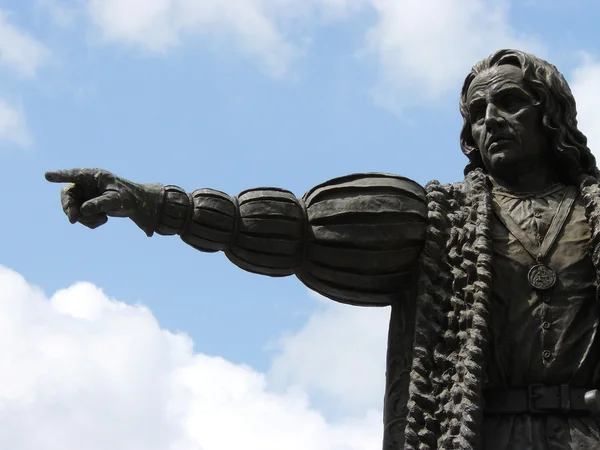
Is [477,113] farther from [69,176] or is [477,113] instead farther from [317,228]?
[69,176]

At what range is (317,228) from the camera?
7.85 meters

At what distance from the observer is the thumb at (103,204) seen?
24.2 ft

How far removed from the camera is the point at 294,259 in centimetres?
787

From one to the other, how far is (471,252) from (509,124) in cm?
89

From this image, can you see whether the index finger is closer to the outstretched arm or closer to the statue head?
the outstretched arm

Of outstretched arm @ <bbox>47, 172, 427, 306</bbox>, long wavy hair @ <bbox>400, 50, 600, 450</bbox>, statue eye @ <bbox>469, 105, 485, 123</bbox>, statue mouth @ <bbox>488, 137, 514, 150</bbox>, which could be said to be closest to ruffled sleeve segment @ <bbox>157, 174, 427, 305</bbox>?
outstretched arm @ <bbox>47, 172, 427, 306</bbox>

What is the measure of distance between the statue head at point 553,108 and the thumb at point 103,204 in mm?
2304

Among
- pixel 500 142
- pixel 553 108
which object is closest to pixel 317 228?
pixel 500 142

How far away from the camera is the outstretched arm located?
25.2 ft

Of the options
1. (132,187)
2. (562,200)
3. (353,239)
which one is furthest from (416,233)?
(132,187)

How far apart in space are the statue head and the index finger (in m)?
2.42

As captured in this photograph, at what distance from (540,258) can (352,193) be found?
3.76 feet

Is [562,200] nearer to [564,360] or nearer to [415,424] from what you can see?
[564,360]

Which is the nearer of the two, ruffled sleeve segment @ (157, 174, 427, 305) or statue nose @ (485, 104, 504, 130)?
ruffled sleeve segment @ (157, 174, 427, 305)
